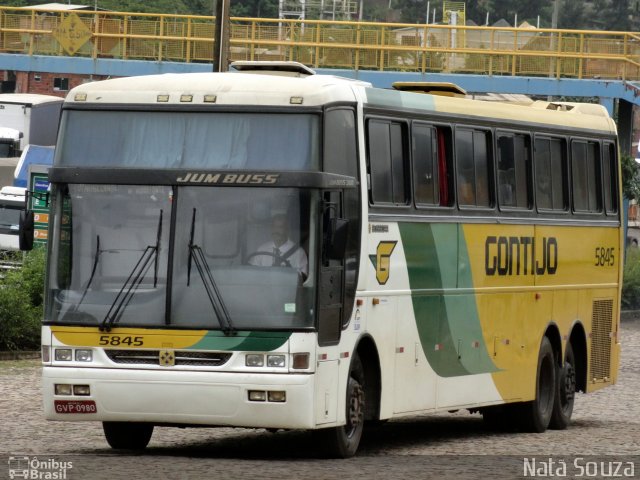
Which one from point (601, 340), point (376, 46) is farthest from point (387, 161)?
point (376, 46)

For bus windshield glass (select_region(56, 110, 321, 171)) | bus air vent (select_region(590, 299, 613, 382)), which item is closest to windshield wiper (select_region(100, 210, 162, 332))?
bus windshield glass (select_region(56, 110, 321, 171))

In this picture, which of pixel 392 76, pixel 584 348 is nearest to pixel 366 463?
pixel 584 348

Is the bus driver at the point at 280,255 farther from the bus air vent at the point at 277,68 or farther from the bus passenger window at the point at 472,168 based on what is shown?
the bus passenger window at the point at 472,168

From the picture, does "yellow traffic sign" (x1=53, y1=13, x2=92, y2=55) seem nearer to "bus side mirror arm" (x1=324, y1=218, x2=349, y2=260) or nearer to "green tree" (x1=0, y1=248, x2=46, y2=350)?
"green tree" (x1=0, y1=248, x2=46, y2=350)

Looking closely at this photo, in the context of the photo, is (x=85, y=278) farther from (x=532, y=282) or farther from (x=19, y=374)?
(x=19, y=374)

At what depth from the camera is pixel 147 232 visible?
13.5m

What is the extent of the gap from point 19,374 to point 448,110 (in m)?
10.0

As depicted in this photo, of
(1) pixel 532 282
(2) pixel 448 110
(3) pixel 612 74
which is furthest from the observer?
(3) pixel 612 74

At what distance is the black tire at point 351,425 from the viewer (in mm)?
13859

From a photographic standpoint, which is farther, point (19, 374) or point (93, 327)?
point (19, 374)

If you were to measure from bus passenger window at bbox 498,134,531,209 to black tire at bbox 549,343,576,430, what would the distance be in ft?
7.25

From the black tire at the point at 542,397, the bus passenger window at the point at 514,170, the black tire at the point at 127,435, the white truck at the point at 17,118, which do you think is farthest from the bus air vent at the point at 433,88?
the white truck at the point at 17,118

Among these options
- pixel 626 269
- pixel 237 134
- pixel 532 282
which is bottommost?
pixel 626 269

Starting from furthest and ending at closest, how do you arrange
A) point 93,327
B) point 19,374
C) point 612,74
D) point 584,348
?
point 612,74, point 19,374, point 584,348, point 93,327
